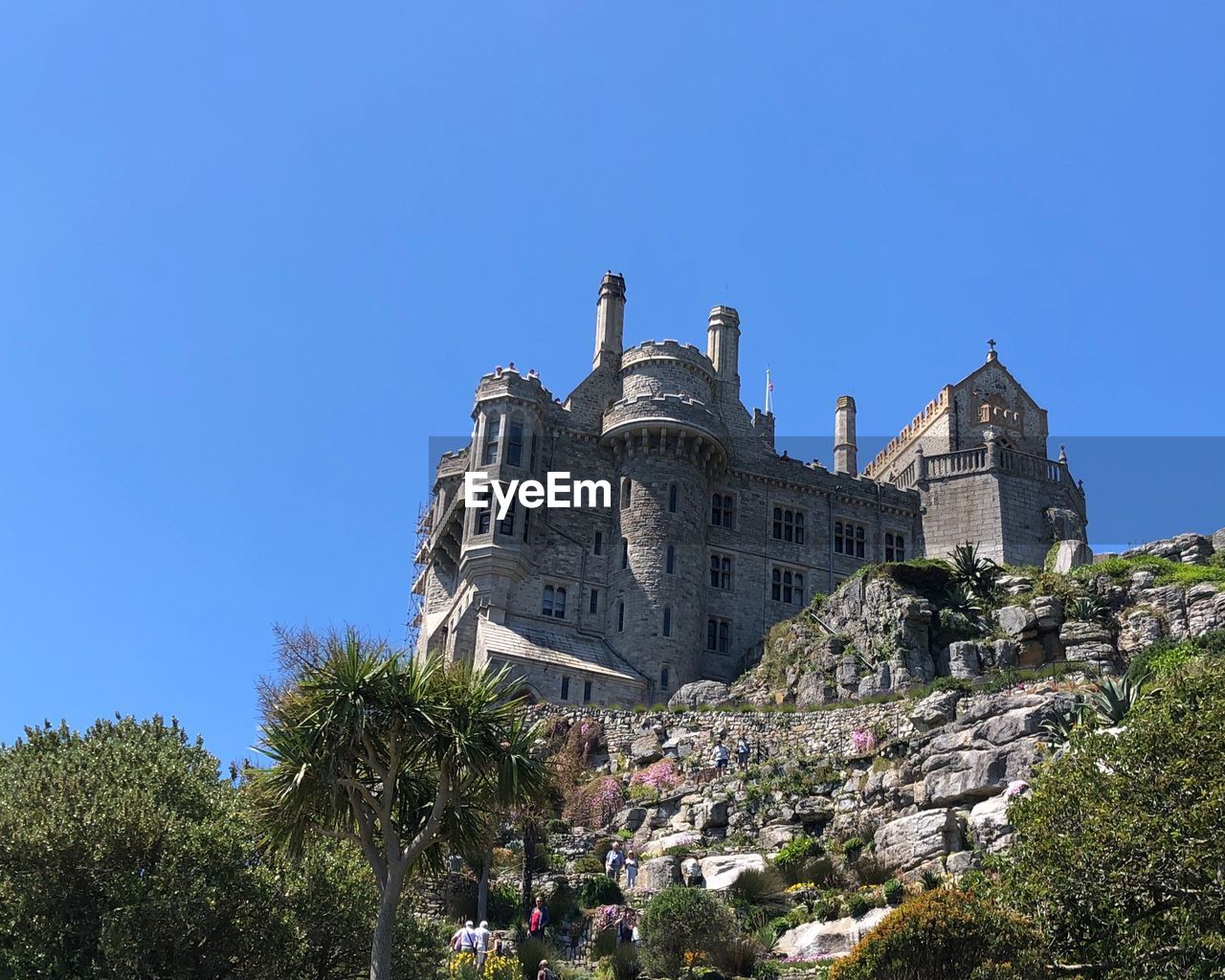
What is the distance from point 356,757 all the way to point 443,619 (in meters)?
34.2

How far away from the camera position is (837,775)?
133 ft

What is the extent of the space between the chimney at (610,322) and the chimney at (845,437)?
12.4 metres

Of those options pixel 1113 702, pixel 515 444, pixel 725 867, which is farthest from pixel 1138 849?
pixel 515 444

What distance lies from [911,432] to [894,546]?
7.29 m

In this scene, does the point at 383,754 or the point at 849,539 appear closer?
the point at 383,754

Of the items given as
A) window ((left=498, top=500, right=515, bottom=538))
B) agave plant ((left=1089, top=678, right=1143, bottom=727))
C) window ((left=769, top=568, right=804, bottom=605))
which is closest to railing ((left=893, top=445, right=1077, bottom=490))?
window ((left=769, top=568, right=804, bottom=605))

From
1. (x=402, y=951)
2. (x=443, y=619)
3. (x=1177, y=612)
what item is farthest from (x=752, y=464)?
(x=402, y=951)

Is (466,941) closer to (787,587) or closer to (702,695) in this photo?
(702,695)

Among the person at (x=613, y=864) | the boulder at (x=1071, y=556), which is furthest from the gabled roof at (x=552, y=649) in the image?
the boulder at (x=1071, y=556)

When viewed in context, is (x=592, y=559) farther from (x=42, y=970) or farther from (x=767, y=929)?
(x=42, y=970)

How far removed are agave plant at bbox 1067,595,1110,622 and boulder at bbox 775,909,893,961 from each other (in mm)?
20021

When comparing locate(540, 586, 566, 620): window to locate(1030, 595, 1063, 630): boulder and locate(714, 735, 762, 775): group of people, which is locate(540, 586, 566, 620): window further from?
locate(1030, 595, 1063, 630): boulder

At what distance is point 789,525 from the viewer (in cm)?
6150

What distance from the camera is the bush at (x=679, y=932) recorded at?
29.2 meters
